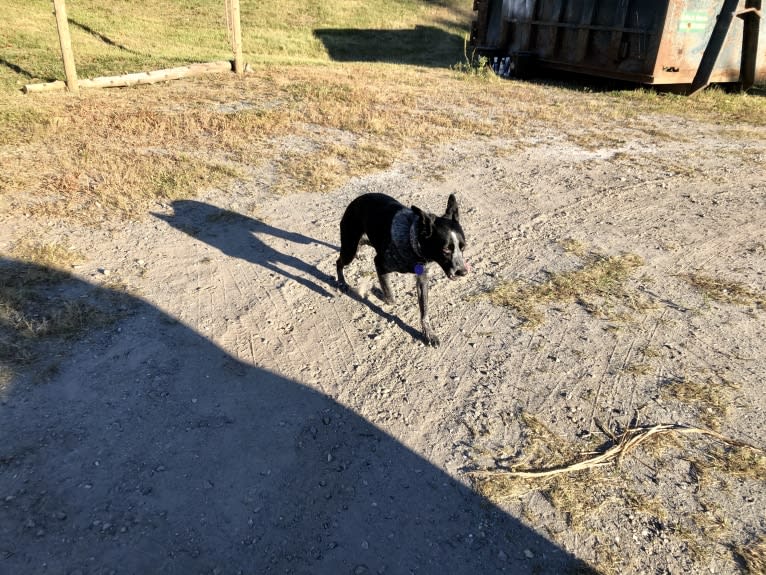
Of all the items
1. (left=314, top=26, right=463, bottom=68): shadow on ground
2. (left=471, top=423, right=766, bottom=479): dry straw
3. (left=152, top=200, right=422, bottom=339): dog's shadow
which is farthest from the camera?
(left=314, top=26, right=463, bottom=68): shadow on ground

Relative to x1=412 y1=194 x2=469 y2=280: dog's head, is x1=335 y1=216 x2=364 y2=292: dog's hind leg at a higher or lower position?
lower

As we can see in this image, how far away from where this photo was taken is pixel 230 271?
557 cm

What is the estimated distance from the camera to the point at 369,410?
3955mm

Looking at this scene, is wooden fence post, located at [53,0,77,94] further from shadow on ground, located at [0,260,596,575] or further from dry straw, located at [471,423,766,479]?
dry straw, located at [471,423,766,479]

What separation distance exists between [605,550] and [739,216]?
600 centimetres

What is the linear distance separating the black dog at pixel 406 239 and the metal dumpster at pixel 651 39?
429 inches

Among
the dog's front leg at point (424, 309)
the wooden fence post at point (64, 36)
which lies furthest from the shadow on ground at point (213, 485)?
the wooden fence post at point (64, 36)

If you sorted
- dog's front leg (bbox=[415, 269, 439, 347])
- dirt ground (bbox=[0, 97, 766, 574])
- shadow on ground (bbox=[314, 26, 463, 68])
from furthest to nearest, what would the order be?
1. shadow on ground (bbox=[314, 26, 463, 68])
2. dog's front leg (bbox=[415, 269, 439, 347])
3. dirt ground (bbox=[0, 97, 766, 574])

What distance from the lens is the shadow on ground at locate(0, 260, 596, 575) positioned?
291cm

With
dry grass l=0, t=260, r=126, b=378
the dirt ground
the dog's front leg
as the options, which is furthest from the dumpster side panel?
Result: dry grass l=0, t=260, r=126, b=378

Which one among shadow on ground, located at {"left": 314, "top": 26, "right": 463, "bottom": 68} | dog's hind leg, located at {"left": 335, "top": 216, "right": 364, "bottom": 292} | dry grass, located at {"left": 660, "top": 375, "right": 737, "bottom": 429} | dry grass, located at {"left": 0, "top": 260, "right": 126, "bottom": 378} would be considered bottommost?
dry grass, located at {"left": 660, "top": 375, "right": 737, "bottom": 429}

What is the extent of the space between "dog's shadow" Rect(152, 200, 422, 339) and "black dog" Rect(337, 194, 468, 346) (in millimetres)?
220

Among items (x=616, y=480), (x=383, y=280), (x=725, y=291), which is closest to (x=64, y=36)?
(x=383, y=280)

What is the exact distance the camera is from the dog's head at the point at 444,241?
4.08 meters
